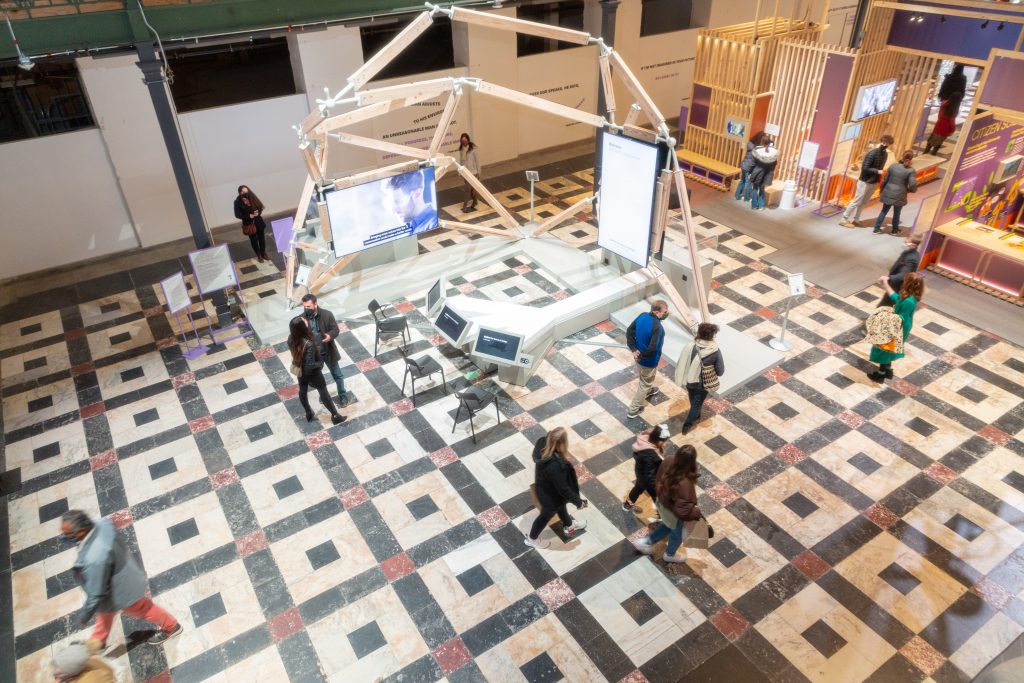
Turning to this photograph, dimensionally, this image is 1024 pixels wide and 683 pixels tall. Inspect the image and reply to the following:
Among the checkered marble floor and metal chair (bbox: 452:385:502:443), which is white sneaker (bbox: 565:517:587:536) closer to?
the checkered marble floor

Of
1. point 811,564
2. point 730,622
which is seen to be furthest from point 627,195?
point 730,622

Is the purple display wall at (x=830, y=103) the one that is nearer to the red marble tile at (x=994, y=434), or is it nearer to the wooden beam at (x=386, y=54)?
the red marble tile at (x=994, y=434)

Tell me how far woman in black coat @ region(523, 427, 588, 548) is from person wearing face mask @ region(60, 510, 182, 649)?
348cm

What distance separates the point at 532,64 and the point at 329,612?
1279 centimetres

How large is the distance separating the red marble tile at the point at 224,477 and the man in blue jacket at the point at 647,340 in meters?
4.76

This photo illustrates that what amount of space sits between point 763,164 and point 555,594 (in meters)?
9.78

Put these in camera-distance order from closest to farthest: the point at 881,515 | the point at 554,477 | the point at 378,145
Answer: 1. the point at 554,477
2. the point at 881,515
3. the point at 378,145

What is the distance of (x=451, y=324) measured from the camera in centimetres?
891

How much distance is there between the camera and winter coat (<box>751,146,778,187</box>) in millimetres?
12969

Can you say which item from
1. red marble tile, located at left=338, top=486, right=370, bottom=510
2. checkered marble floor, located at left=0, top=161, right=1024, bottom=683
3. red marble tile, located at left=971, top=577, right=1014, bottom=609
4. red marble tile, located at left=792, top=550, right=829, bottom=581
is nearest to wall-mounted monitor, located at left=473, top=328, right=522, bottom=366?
checkered marble floor, located at left=0, top=161, right=1024, bottom=683

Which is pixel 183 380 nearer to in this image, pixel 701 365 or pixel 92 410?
pixel 92 410

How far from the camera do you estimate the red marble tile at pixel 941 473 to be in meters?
7.59

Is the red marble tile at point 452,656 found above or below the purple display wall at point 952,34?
below

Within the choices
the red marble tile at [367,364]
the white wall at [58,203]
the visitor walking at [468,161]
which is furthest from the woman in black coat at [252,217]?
the red marble tile at [367,364]
